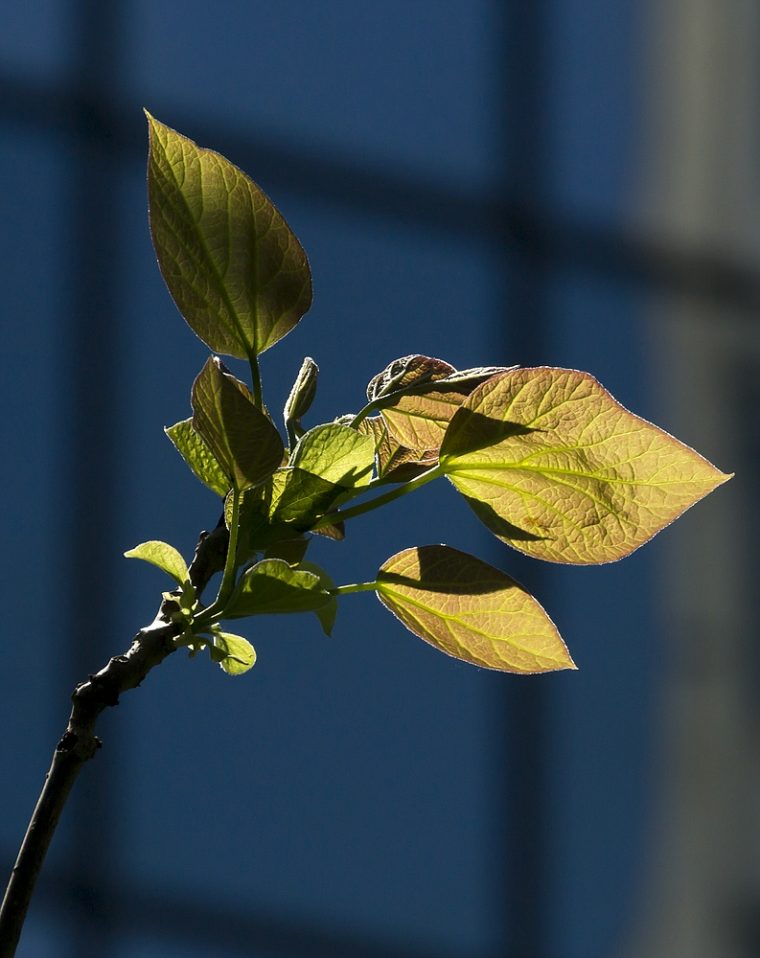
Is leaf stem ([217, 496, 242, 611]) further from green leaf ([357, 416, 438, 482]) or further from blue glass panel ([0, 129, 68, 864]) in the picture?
blue glass panel ([0, 129, 68, 864])

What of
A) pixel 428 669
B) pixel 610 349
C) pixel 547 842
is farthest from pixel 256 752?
pixel 610 349

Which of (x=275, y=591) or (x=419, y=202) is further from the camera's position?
(x=419, y=202)

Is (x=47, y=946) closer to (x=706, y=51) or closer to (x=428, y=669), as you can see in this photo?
(x=428, y=669)

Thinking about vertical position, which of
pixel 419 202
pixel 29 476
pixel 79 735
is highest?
pixel 419 202

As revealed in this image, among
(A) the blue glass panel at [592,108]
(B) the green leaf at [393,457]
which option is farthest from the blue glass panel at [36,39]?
(B) the green leaf at [393,457]

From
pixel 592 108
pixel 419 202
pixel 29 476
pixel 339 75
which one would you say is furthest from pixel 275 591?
pixel 592 108

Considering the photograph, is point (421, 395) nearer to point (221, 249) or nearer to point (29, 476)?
point (221, 249)

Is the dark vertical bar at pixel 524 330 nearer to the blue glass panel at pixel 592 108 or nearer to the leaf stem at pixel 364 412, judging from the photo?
the blue glass panel at pixel 592 108

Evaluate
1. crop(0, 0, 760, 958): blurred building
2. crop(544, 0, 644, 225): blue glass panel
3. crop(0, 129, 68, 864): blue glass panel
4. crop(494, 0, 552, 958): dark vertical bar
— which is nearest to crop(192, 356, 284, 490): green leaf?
crop(0, 0, 760, 958): blurred building
